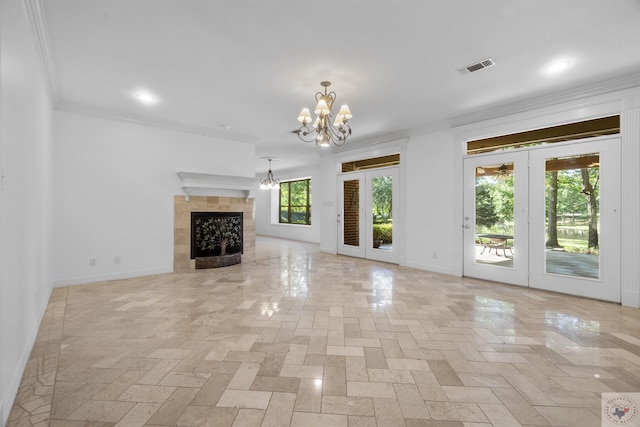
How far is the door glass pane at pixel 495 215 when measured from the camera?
439 centimetres

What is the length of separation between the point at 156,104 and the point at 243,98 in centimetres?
131

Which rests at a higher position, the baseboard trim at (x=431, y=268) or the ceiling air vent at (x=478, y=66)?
the ceiling air vent at (x=478, y=66)

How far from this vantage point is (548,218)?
402 centimetres

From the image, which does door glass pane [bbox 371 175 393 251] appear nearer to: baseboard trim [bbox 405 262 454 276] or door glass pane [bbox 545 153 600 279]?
baseboard trim [bbox 405 262 454 276]

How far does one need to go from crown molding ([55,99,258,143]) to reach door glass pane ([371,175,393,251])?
276 centimetres

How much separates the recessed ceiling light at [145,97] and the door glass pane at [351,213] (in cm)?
419

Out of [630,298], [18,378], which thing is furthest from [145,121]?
[630,298]

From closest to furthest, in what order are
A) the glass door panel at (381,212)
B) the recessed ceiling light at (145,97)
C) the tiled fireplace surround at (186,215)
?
the recessed ceiling light at (145,97) → the tiled fireplace surround at (186,215) → the glass door panel at (381,212)

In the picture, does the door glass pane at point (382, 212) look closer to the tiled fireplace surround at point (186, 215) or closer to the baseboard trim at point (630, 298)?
the tiled fireplace surround at point (186, 215)

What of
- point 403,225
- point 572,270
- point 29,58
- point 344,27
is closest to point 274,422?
point 344,27

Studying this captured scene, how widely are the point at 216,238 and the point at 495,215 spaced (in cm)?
477

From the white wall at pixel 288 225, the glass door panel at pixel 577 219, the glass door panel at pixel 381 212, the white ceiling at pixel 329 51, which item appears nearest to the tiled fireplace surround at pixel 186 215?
the white ceiling at pixel 329 51

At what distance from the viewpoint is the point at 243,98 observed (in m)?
4.02

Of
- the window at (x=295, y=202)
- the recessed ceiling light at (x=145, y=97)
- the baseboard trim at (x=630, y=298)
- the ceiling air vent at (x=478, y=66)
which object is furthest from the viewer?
the window at (x=295, y=202)
